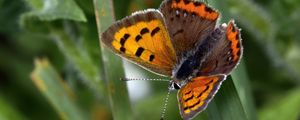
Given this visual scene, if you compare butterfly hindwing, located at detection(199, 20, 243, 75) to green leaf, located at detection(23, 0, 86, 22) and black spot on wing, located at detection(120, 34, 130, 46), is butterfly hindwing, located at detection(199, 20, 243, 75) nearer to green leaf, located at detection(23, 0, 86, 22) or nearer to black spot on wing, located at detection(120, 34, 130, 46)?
black spot on wing, located at detection(120, 34, 130, 46)

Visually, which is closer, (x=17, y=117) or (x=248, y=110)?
(x=248, y=110)

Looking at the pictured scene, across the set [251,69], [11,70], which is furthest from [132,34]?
[11,70]

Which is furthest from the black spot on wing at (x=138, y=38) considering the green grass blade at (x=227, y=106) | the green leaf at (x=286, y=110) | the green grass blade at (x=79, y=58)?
the green leaf at (x=286, y=110)

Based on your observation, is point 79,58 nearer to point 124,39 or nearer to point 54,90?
point 54,90

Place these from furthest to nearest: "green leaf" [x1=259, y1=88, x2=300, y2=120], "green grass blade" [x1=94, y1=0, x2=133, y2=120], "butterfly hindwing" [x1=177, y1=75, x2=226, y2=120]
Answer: "green leaf" [x1=259, y1=88, x2=300, y2=120]
"green grass blade" [x1=94, y1=0, x2=133, y2=120]
"butterfly hindwing" [x1=177, y1=75, x2=226, y2=120]

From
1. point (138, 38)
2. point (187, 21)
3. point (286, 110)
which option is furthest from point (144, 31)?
point (286, 110)

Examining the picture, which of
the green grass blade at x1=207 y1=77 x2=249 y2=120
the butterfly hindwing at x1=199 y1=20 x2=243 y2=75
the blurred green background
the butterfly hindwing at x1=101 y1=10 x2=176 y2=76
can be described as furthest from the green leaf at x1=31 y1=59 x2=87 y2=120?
the green grass blade at x1=207 y1=77 x2=249 y2=120

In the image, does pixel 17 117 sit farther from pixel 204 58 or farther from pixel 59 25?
pixel 204 58
